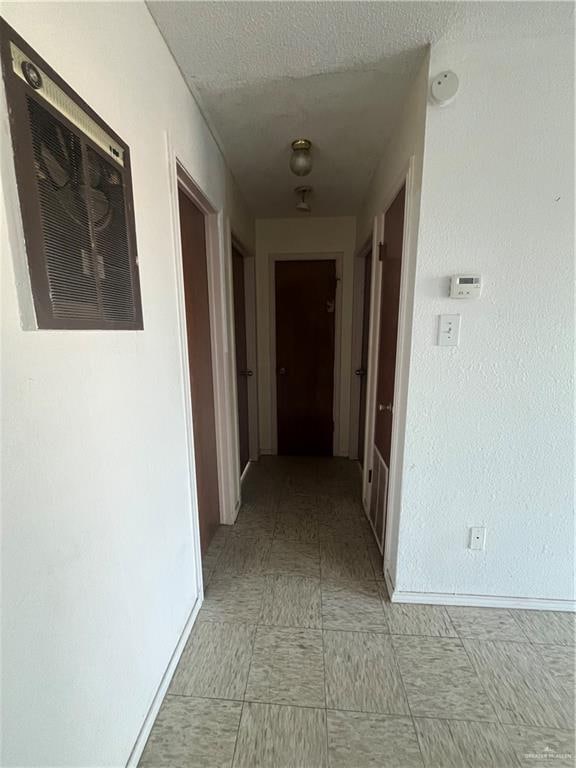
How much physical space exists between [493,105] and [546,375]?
1.09 m

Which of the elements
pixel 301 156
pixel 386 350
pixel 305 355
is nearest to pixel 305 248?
pixel 305 355

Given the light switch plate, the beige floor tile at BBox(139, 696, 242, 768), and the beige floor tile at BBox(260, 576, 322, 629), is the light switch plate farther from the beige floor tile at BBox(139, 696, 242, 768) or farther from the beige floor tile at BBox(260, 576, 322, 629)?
the beige floor tile at BBox(139, 696, 242, 768)

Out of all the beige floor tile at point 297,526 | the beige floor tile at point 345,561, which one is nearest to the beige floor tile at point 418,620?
the beige floor tile at point 345,561

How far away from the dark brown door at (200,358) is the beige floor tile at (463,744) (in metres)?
1.30

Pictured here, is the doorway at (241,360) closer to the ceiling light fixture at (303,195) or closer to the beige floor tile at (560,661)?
the ceiling light fixture at (303,195)

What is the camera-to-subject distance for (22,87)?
1.94 ft

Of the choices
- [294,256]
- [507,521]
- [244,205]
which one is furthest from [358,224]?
[507,521]

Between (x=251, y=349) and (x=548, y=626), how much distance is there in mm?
2756

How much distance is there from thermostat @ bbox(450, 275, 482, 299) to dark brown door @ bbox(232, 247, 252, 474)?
172 centimetres

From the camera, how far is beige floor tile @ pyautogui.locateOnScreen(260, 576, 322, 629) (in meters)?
1.49

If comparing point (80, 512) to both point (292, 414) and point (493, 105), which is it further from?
point (292, 414)

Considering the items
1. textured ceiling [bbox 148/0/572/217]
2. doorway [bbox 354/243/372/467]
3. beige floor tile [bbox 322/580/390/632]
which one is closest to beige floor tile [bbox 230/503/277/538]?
beige floor tile [bbox 322/580/390/632]

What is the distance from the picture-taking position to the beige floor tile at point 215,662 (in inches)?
47.8

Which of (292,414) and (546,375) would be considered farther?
(292,414)
